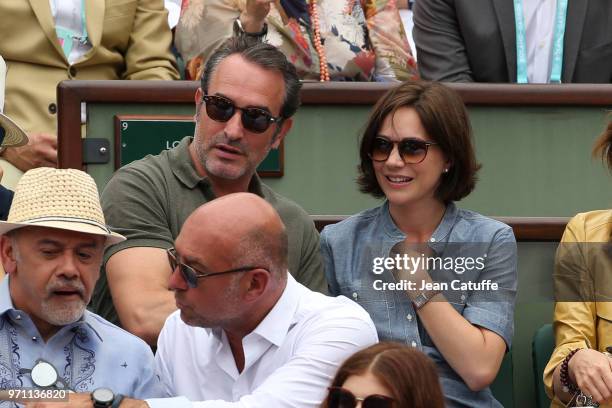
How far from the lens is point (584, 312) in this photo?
201 inches

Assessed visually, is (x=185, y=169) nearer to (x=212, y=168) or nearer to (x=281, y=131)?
(x=212, y=168)

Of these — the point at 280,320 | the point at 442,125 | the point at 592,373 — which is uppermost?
the point at 442,125

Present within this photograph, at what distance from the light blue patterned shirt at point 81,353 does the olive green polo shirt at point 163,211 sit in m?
0.77

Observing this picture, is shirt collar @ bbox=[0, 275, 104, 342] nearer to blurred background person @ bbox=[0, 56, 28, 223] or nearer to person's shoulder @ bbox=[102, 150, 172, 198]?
person's shoulder @ bbox=[102, 150, 172, 198]

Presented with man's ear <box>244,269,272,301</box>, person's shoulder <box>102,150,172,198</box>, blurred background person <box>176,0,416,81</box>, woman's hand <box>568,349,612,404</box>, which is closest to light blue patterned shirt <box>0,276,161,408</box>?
man's ear <box>244,269,272,301</box>

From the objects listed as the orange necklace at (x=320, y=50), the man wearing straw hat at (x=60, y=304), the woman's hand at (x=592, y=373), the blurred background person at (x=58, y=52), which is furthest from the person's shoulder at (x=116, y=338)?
the orange necklace at (x=320, y=50)

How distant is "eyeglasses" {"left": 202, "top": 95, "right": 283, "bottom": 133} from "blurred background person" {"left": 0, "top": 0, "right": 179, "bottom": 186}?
1.32 metres

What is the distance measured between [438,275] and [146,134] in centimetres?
171

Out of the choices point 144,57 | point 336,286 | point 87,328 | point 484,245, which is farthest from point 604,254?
point 144,57

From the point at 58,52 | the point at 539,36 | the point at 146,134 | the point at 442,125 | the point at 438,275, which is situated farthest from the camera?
the point at 539,36

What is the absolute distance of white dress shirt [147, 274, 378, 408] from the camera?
4074 mm

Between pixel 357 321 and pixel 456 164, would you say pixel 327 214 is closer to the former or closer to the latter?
pixel 456 164

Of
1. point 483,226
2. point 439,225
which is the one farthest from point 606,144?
point 439,225

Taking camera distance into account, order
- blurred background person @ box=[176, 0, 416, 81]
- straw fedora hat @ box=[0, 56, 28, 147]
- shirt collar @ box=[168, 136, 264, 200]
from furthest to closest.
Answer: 1. blurred background person @ box=[176, 0, 416, 81]
2. straw fedora hat @ box=[0, 56, 28, 147]
3. shirt collar @ box=[168, 136, 264, 200]
